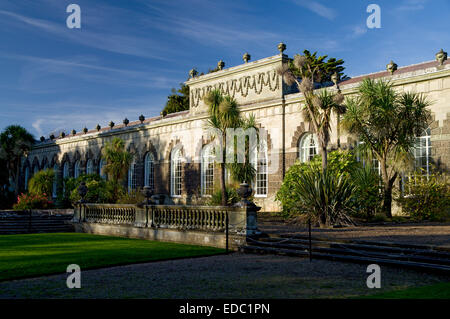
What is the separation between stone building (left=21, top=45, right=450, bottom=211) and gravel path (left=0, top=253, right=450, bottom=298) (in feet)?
33.5

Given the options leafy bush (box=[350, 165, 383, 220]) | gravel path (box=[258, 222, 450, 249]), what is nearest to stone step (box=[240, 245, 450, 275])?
gravel path (box=[258, 222, 450, 249])

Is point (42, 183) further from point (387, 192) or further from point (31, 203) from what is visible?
point (387, 192)

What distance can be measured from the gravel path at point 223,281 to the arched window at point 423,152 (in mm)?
10388

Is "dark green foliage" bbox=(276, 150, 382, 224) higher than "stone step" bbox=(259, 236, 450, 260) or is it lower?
higher

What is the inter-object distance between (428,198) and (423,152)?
7.37 feet

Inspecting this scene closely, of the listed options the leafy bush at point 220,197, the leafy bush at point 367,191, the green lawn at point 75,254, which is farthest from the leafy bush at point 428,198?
the green lawn at point 75,254

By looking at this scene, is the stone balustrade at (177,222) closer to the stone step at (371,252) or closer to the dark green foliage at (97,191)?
the stone step at (371,252)

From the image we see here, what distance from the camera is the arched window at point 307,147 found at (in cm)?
2239

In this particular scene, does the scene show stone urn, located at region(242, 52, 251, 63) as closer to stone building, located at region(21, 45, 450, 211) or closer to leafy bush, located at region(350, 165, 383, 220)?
stone building, located at region(21, 45, 450, 211)

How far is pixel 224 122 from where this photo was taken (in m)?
21.8

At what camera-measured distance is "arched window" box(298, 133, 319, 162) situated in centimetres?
2239

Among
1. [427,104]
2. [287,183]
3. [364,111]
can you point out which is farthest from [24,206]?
[427,104]

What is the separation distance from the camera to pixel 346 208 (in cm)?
1580
